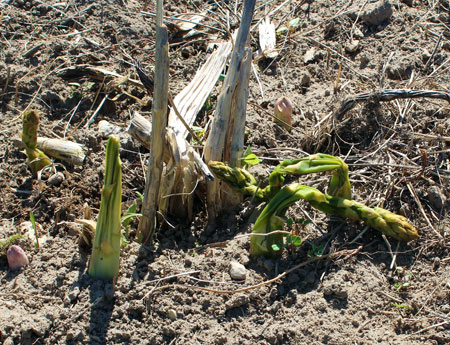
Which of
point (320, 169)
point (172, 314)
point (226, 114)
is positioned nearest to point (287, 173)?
point (320, 169)

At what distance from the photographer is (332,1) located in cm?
356

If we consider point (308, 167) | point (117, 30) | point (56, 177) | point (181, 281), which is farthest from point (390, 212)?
point (117, 30)

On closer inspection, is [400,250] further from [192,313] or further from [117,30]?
[117,30]

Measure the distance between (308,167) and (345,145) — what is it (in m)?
0.70

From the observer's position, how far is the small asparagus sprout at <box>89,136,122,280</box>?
1853mm

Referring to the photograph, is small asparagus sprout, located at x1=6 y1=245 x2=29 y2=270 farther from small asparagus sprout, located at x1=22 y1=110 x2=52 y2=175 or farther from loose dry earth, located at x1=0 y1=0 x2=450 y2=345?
small asparagus sprout, located at x1=22 y1=110 x2=52 y2=175

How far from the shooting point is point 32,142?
2.48 meters

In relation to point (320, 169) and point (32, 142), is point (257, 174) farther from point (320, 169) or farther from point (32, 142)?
point (32, 142)

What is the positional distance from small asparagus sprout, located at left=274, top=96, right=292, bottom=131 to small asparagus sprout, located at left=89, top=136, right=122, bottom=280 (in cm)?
115

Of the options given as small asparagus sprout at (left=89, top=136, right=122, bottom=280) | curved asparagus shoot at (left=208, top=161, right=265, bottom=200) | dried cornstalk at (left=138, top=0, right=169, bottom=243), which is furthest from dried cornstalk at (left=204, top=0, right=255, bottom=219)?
small asparagus sprout at (left=89, top=136, right=122, bottom=280)

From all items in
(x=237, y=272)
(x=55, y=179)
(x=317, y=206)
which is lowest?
(x=237, y=272)

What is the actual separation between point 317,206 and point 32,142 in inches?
52.4

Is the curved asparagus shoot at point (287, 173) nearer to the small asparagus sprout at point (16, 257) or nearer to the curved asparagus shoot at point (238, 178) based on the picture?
the curved asparagus shoot at point (238, 178)

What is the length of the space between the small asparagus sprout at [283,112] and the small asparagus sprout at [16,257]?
4.64ft
